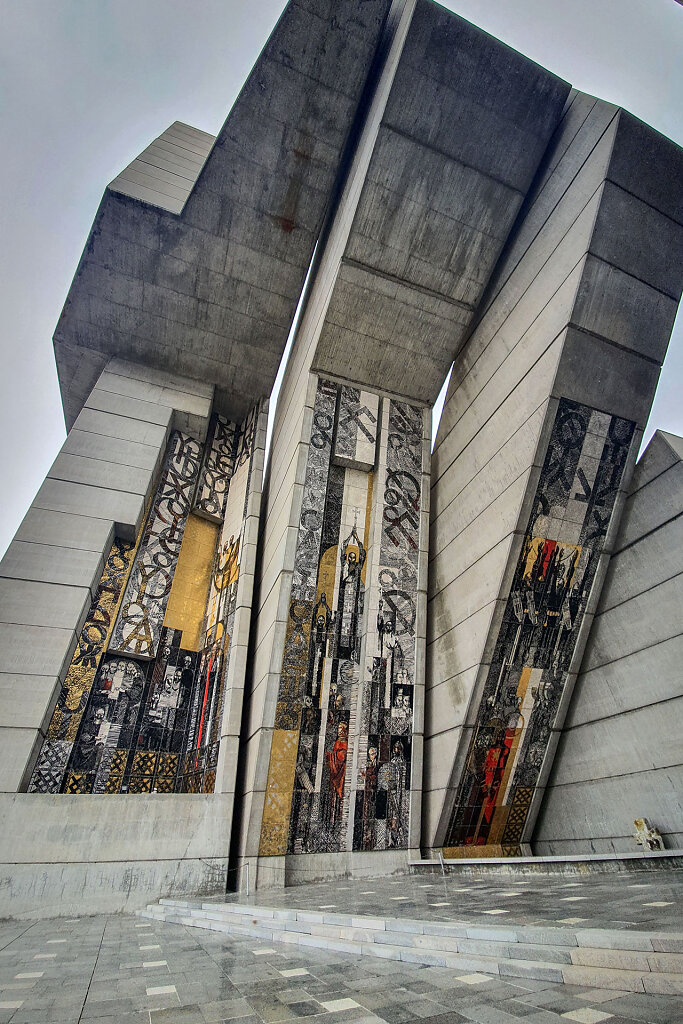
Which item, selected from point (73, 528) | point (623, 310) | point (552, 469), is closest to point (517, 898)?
point (552, 469)

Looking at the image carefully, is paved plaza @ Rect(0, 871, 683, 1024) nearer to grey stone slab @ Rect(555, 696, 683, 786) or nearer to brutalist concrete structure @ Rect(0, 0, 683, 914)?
grey stone slab @ Rect(555, 696, 683, 786)

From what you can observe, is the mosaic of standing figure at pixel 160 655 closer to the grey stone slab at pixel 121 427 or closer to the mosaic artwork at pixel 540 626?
the grey stone slab at pixel 121 427

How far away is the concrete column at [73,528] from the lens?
21.5 feet

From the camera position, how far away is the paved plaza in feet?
5.44

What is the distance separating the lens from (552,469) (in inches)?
258

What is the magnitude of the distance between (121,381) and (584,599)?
8212mm

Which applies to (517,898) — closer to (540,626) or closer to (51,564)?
(540,626)

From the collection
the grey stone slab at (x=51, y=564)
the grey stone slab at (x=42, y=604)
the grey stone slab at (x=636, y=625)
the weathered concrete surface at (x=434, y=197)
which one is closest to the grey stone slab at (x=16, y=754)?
the grey stone slab at (x=42, y=604)

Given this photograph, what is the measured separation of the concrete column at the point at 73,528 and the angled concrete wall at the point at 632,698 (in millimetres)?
6345

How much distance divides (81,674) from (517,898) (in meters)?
6.11

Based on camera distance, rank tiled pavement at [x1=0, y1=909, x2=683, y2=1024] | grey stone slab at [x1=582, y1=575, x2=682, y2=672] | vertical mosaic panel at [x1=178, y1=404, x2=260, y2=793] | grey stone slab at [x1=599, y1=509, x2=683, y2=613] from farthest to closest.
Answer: vertical mosaic panel at [x1=178, y1=404, x2=260, y2=793] → grey stone slab at [x1=599, y1=509, x2=683, y2=613] → grey stone slab at [x1=582, y1=575, x2=682, y2=672] → tiled pavement at [x1=0, y1=909, x2=683, y2=1024]

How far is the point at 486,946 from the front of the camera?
2.26 meters

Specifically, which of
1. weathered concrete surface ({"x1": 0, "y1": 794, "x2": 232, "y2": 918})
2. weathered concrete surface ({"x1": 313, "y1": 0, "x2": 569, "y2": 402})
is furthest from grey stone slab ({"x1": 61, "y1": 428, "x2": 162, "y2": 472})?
weathered concrete surface ({"x1": 0, "y1": 794, "x2": 232, "y2": 918})

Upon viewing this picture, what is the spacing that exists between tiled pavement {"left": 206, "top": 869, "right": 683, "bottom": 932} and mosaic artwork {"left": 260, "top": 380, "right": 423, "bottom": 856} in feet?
2.78
